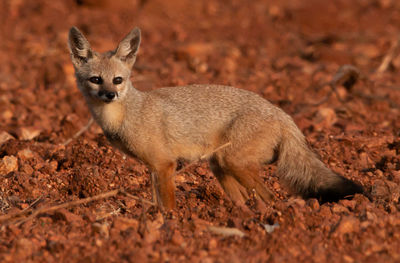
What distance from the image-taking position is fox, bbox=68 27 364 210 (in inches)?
221

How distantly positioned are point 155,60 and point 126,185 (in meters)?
6.23

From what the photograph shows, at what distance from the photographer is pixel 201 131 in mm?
5973

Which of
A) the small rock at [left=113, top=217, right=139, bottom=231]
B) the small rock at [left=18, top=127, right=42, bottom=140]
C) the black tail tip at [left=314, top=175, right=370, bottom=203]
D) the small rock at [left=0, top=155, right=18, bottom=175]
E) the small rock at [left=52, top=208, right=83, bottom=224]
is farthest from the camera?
the small rock at [left=18, top=127, right=42, bottom=140]

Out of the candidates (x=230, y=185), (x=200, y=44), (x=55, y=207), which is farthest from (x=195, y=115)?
(x=200, y=44)

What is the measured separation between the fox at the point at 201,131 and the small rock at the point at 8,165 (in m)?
1.40

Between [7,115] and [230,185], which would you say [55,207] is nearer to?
[230,185]

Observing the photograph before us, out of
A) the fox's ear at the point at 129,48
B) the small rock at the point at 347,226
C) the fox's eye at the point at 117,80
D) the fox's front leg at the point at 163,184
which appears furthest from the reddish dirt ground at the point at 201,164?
the fox's ear at the point at 129,48

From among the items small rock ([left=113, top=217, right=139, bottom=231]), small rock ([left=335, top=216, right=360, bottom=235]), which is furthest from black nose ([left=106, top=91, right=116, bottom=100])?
small rock ([left=335, top=216, right=360, bottom=235])

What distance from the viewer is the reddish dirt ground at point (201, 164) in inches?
167

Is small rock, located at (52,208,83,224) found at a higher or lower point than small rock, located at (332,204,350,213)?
lower

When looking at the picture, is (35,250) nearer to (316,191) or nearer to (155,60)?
(316,191)

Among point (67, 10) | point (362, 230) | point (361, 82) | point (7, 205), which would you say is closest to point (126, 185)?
point (7, 205)

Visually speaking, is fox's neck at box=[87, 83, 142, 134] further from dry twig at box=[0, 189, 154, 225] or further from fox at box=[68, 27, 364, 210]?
dry twig at box=[0, 189, 154, 225]

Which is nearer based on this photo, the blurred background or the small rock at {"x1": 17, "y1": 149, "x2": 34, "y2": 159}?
the small rock at {"x1": 17, "y1": 149, "x2": 34, "y2": 159}
